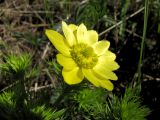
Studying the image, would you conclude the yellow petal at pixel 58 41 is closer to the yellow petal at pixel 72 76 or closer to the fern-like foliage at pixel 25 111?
the yellow petal at pixel 72 76

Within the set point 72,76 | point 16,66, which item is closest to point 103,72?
point 72,76

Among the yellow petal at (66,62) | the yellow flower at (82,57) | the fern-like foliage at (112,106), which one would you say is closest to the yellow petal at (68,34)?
the yellow flower at (82,57)

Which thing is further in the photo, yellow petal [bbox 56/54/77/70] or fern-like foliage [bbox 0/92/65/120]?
fern-like foliage [bbox 0/92/65/120]

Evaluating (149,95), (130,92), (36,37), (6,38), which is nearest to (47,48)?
(36,37)

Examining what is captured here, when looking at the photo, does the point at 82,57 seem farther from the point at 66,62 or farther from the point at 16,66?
the point at 16,66

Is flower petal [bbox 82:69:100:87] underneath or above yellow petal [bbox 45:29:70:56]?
underneath

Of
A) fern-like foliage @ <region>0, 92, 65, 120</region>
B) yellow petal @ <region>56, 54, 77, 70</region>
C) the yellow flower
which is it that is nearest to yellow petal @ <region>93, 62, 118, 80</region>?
the yellow flower

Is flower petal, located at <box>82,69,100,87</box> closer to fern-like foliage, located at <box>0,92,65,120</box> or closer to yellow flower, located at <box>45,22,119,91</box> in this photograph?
yellow flower, located at <box>45,22,119,91</box>
